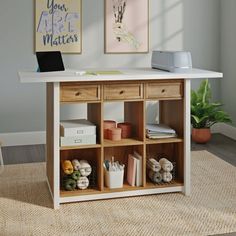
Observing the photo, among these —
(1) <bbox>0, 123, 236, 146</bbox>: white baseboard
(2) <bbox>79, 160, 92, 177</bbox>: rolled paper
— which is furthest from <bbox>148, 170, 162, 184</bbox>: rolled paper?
(1) <bbox>0, 123, 236, 146</bbox>: white baseboard

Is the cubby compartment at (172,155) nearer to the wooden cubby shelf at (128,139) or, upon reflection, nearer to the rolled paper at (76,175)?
the wooden cubby shelf at (128,139)

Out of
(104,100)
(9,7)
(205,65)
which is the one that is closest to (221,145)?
(205,65)

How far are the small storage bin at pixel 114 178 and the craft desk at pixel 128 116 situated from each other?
0.04m

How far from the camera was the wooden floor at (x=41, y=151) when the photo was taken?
165 inches

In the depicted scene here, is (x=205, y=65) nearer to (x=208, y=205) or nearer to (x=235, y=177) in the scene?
(x=235, y=177)

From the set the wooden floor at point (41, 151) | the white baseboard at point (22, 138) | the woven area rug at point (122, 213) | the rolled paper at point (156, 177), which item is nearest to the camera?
the woven area rug at point (122, 213)

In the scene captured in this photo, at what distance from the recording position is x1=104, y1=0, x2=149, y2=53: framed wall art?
4.79 meters

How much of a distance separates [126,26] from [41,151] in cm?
160

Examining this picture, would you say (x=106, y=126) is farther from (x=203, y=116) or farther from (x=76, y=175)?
(x=203, y=116)

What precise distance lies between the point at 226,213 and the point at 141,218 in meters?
0.55

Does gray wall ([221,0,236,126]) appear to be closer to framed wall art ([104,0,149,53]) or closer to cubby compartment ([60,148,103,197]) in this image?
framed wall art ([104,0,149,53])

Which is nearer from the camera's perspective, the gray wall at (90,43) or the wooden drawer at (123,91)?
A: the wooden drawer at (123,91)

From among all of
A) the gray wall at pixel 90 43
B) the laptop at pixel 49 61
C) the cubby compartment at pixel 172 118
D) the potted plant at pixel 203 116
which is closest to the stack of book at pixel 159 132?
the cubby compartment at pixel 172 118

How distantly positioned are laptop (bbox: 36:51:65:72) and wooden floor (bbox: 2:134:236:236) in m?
1.31
